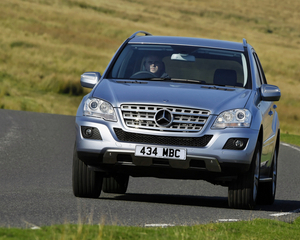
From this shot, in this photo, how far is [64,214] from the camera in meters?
6.99

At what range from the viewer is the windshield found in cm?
884

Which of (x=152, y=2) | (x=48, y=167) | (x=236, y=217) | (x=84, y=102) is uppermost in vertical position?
(x=84, y=102)

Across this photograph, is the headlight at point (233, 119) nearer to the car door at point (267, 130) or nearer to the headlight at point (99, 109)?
the car door at point (267, 130)

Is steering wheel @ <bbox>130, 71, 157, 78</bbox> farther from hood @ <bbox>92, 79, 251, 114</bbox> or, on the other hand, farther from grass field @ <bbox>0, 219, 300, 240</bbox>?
grass field @ <bbox>0, 219, 300, 240</bbox>

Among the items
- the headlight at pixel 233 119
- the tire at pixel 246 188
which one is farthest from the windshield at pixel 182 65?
the tire at pixel 246 188

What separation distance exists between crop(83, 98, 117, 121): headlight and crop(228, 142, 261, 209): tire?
4.98 ft

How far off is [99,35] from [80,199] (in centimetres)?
5553

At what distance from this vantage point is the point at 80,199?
8219mm

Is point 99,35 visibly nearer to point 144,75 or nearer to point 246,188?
point 144,75

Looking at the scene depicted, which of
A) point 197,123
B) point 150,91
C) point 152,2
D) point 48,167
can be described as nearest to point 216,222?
point 197,123

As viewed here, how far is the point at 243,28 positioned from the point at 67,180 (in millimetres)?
76647

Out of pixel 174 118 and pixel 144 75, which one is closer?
pixel 174 118

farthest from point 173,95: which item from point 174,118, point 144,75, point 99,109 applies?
point 144,75

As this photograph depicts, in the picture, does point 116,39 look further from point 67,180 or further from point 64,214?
point 64,214
